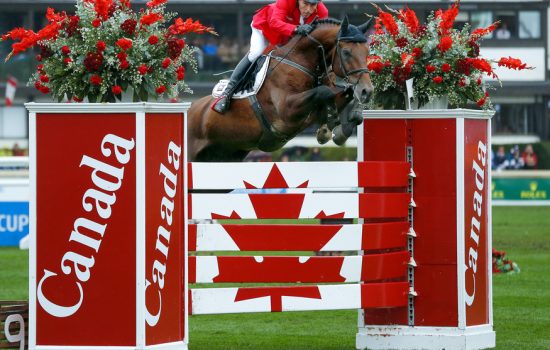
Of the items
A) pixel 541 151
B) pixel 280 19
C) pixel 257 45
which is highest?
pixel 280 19

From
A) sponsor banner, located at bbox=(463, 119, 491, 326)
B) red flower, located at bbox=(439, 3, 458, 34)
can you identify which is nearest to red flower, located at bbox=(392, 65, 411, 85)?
red flower, located at bbox=(439, 3, 458, 34)

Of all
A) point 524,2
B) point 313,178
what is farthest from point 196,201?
point 524,2

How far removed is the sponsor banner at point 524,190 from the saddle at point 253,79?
1506 centimetres

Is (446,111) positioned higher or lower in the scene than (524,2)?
lower

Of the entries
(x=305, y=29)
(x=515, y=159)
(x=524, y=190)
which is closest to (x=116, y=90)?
(x=305, y=29)

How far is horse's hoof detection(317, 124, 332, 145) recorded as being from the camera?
29.6 feet

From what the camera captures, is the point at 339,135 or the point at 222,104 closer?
the point at 339,135

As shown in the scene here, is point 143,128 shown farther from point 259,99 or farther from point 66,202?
point 259,99

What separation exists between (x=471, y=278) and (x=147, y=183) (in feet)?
7.50

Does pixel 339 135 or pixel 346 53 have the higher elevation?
pixel 346 53

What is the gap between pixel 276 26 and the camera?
916 cm

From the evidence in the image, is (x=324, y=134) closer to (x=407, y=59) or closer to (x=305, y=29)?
(x=305, y=29)

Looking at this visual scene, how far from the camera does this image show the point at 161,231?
19.5 feet

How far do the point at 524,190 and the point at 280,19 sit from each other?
51.1 ft
